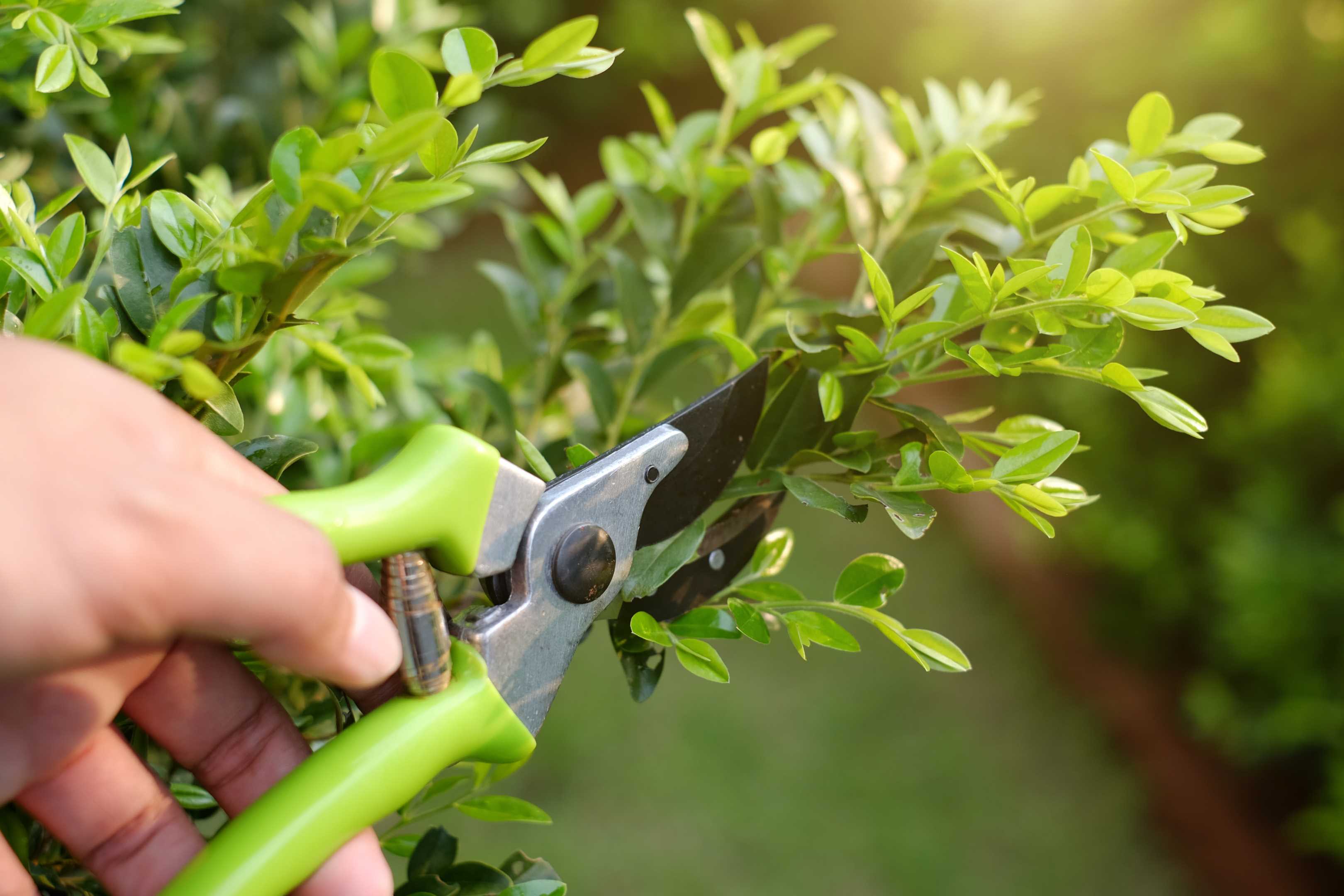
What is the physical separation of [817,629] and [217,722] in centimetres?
39

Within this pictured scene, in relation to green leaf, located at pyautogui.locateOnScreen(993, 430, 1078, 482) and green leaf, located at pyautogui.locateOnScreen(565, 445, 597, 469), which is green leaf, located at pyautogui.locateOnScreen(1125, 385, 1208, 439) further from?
green leaf, located at pyautogui.locateOnScreen(565, 445, 597, 469)

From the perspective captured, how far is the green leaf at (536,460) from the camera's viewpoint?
57 cm

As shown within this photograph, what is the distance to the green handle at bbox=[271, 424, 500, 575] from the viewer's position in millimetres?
490

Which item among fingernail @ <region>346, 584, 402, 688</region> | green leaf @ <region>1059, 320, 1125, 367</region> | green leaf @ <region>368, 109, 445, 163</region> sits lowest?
fingernail @ <region>346, 584, 402, 688</region>

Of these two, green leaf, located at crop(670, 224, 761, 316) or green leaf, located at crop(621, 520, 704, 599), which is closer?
green leaf, located at crop(621, 520, 704, 599)

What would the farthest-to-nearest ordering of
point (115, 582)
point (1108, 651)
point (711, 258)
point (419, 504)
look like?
point (1108, 651) < point (711, 258) < point (419, 504) < point (115, 582)

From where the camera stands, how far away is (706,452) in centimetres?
63

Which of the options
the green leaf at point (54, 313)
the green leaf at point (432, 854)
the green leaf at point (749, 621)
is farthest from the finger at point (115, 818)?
the green leaf at point (749, 621)

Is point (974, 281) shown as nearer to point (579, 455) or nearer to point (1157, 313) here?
point (1157, 313)

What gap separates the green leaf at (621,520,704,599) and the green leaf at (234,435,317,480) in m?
0.22

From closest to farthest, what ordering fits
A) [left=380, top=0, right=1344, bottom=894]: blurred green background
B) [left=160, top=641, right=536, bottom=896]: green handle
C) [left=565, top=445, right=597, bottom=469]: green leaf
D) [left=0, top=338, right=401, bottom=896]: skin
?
1. [left=0, top=338, right=401, bottom=896]: skin
2. [left=160, top=641, right=536, bottom=896]: green handle
3. [left=565, top=445, right=597, bottom=469]: green leaf
4. [left=380, top=0, right=1344, bottom=894]: blurred green background

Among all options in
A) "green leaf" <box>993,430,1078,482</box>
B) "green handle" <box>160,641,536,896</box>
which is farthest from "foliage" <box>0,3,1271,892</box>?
"green handle" <box>160,641,536,896</box>

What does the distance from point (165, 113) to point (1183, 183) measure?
91 centimetres

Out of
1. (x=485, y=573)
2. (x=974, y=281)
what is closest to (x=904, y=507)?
(x=974, y=281)
